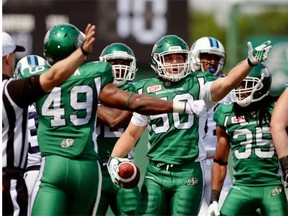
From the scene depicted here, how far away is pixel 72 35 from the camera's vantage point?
660 centimetres

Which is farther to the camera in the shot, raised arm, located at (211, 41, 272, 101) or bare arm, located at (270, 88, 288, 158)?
bare arm, located at (270, 88, 288, 158)

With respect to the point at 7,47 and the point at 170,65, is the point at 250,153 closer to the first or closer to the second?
the point at 170,65

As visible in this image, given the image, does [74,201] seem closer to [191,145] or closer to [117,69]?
[191,145]

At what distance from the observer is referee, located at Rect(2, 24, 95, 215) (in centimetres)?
584

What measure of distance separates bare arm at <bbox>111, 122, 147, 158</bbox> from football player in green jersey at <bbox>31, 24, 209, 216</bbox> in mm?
811

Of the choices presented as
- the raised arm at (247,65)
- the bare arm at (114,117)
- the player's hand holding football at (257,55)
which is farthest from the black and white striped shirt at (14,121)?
the bare arm at (114,117)

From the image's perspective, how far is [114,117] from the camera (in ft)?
25.9

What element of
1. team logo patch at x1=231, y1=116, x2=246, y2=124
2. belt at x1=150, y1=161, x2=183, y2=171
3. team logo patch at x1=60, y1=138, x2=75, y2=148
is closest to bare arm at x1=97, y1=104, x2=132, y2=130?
belt at x1=150, y1=161, x2=183, y2=171

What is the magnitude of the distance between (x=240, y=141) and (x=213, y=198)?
1.63ft

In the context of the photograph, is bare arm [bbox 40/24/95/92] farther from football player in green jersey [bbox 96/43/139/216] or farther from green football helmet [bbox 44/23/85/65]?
football player in green jersey [bbox 96/43/139/216]

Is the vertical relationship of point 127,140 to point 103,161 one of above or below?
above

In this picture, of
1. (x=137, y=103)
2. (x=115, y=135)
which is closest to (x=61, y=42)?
(x=137, y=103)

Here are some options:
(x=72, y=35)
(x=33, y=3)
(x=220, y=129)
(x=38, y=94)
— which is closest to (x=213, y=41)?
(x=220, y=129)

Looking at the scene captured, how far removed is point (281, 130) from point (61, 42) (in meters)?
1.70
